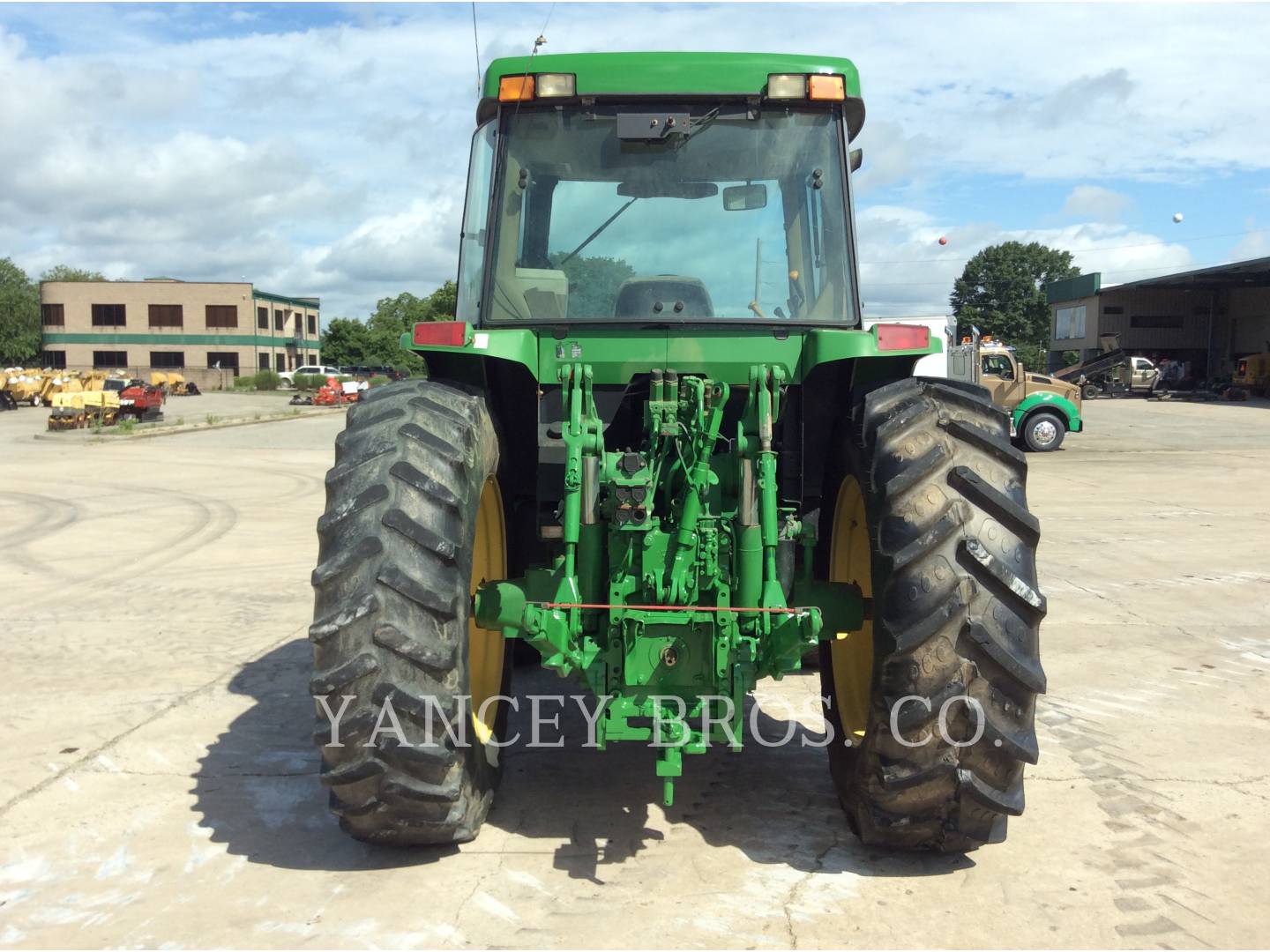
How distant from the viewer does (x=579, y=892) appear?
3.68 meters

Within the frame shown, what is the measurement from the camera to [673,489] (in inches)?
159

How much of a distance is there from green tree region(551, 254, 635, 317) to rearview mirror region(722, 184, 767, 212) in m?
0.51

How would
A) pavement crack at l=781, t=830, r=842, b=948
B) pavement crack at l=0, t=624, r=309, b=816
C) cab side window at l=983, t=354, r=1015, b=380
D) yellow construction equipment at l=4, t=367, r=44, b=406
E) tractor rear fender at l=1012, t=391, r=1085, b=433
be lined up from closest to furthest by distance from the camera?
1. pavement crack at l=781, t=830, r=842, b=948
2. pavement crack at l=0, t=624, r=309, b=816
3. tractor rear fender at l=1012, t=391, r=1085, b=433
4. cab side window at l=983, t=354, r=1015, b=380
5. yellow construction equipment at l=4, t=367, r=44, b=406

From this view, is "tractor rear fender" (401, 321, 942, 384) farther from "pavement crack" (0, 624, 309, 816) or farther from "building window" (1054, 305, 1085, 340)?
"building window" (1054, 305, 1085, 340)

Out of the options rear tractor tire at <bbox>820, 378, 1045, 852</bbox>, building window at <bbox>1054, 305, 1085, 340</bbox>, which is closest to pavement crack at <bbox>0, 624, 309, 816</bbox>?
rear tractor tire at <bbox>820, 378, 1045, 852</bbox>

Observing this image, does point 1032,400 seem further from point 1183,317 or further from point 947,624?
point 1183,317

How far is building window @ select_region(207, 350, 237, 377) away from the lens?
77.5 meters

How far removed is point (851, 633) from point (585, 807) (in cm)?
130

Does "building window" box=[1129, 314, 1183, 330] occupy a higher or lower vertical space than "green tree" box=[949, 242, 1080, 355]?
lower

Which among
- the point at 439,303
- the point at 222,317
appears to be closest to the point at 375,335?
the point at 222,317

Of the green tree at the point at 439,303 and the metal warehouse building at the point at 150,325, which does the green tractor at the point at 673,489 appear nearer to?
the green tree at the point at 439,303

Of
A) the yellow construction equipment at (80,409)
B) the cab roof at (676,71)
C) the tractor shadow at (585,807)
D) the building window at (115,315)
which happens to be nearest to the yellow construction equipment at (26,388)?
the yellow construction equipment at (80,409)

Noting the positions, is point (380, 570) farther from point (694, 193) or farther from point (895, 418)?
point (694, 193)

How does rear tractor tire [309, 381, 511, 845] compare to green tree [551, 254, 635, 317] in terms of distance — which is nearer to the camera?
rear tractor tire [309, 381, 511, 845]
